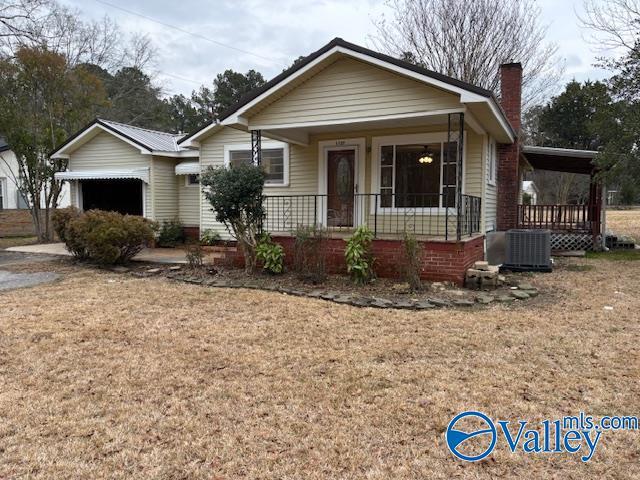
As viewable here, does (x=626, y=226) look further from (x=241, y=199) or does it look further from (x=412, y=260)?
(x=241, y=199)

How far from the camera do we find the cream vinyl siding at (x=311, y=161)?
913 centimetres

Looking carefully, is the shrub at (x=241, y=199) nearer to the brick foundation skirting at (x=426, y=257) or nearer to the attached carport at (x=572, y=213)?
the brick foundation skirting at (x=426, y=257)

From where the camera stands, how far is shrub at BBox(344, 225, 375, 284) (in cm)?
754

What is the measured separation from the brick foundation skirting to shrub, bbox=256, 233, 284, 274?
31cm

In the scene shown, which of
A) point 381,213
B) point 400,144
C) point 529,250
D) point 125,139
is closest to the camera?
point 529,250

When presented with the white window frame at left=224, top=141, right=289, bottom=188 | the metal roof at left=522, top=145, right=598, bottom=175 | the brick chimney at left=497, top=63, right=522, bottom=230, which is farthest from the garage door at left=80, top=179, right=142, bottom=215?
the metal roof at left=522, top=145, right=598, bottom=175

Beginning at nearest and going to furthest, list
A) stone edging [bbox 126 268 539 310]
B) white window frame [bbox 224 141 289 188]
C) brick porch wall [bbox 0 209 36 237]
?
stone edging [bbox 126 268 539 310] < white window frame [bbox 224 141 289 188] < brick porch wall [bbox 0 209 36 237]

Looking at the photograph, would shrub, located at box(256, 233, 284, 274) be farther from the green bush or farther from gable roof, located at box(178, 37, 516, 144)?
the green bush

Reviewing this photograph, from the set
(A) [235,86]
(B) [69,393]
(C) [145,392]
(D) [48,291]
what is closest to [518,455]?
(C) [145,392]

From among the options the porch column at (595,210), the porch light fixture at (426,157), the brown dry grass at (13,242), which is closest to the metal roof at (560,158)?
the porch column at (595,210)

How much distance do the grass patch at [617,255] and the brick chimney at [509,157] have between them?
7.48ft

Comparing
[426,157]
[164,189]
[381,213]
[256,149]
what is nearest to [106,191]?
[164,189]

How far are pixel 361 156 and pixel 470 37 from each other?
1176cm

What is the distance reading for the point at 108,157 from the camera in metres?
14.0
